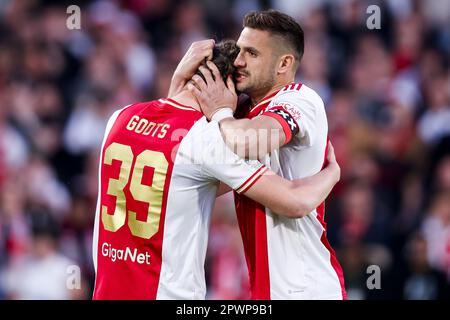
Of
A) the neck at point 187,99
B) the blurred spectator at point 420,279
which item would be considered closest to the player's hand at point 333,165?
the neck at point 187,99

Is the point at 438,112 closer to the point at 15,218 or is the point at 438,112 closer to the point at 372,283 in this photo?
the point at 372,283

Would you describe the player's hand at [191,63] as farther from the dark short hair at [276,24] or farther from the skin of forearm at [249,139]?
the skin of forearm at [249,139]

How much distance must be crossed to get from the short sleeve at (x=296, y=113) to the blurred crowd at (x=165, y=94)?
3264mm

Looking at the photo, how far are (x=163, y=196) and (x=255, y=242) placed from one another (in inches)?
22.3

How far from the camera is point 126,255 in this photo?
4.42 metres

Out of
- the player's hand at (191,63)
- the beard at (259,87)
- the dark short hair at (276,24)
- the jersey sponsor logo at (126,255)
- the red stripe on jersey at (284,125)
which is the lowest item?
the jersey sponsor logo at (126,255)

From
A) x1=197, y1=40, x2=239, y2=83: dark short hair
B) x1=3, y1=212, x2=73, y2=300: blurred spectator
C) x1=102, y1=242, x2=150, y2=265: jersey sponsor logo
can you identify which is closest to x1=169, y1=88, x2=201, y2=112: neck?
x1=197, y1=40, x2=239, y2=83: dark short hair

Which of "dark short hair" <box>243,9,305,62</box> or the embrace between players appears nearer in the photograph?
the embrace between players

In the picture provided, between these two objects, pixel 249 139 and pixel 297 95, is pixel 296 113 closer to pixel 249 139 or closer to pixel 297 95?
pixel 297 95

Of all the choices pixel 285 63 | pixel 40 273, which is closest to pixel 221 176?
pixel 285 63

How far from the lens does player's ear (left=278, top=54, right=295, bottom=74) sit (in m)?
4.76

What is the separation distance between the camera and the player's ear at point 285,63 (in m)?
4.76

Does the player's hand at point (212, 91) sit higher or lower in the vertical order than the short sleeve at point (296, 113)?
higher

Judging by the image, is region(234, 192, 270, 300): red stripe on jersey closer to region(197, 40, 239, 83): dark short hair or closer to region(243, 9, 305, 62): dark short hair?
region(197, 40, 239, 83): dark short hair
